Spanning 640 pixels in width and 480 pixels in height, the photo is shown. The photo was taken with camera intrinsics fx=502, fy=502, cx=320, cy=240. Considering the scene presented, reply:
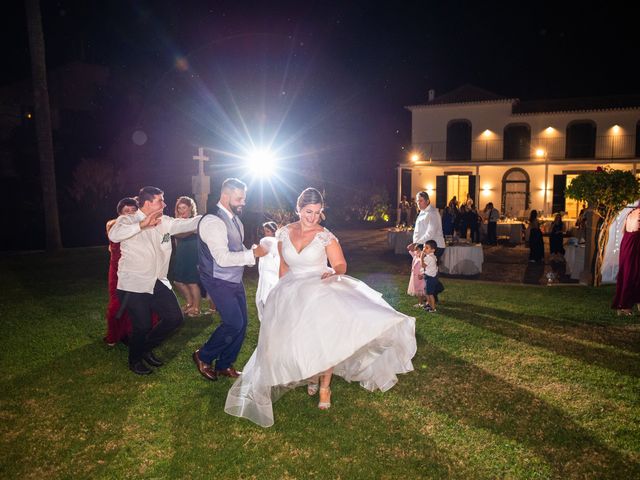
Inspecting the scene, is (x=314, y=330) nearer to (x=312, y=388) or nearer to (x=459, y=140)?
(x=312, y=388)

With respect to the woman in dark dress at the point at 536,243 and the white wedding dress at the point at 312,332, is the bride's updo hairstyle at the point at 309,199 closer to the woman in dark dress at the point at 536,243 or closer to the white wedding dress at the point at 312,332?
the white wedding dress at the point at 312,332

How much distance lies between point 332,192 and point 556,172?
12921 millimetres

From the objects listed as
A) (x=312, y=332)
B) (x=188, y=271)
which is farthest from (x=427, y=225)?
(x=312, y=332)

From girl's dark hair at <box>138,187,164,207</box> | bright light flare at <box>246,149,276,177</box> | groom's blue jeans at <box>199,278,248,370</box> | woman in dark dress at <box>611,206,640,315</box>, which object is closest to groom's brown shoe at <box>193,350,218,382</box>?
groom's blue jeans at <box>199,278,248,370</box>

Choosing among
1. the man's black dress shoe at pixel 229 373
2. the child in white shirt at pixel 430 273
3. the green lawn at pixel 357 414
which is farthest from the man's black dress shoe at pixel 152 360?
the child in white shirt at pixel 430 273

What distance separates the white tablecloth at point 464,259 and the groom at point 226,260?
26.6ft

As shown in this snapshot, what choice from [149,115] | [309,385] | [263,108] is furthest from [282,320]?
[263,108]

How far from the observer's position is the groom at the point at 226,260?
4754 mm

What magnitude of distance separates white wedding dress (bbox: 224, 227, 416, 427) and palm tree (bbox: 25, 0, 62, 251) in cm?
1441

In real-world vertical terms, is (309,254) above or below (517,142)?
below

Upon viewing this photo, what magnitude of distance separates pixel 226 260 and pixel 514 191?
27.3m

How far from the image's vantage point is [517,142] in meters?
28.9

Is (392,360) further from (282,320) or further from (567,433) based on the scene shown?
(567,433)

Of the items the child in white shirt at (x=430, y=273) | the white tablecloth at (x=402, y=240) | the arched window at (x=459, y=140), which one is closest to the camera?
Result: the child in white shirt at (x=430, y=273)
